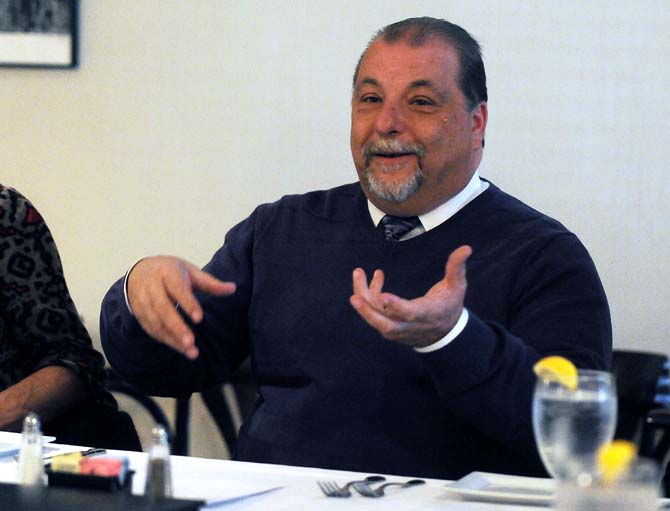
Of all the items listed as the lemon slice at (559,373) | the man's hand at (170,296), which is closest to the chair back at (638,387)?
the man's hand at (170,296)

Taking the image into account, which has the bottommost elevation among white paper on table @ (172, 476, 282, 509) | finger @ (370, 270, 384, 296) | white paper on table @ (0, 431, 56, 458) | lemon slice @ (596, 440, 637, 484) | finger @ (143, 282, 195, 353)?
white paper on table @ (0, 431, 56, 458)

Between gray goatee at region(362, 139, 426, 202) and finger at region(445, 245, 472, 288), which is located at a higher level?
gray goatee at region(362, 139, 426, 202)

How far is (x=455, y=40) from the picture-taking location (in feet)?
7.28

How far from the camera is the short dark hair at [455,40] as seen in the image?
2201 mm

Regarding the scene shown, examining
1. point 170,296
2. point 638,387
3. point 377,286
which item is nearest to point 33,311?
point 170,296

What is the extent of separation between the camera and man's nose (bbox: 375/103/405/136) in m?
2.15

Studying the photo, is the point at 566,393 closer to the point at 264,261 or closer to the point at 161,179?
the point at 264,261

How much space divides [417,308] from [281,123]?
157cm

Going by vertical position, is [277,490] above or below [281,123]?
below

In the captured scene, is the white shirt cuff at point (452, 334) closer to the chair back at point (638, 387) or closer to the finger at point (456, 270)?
the finger at point (456, 270)

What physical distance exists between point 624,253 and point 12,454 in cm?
165

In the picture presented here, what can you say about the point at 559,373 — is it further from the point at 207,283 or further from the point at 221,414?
the point at 221,414

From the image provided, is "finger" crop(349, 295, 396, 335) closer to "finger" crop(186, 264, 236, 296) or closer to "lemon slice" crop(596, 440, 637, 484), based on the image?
"finger" crop(186, 264, 236, 296)

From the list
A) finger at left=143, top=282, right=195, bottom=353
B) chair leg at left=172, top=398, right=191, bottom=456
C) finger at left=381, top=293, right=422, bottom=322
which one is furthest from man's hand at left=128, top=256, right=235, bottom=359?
chair leg at left=172, top=398, right=191, bottom=456
